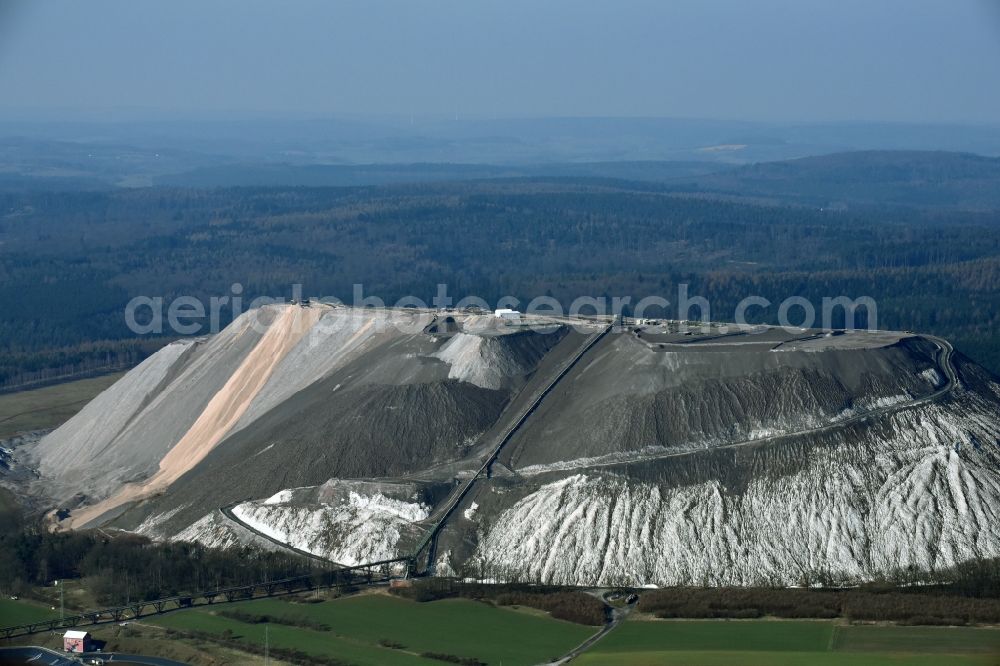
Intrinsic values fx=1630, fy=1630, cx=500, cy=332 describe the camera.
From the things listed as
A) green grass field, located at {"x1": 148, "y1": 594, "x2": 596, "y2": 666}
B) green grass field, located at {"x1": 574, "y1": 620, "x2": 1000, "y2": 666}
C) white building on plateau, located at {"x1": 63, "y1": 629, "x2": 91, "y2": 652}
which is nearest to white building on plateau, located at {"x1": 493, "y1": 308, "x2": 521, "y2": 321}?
green grass field, located at {"x1": 148, "y1": 594, "x2": 596, "y2": 666}

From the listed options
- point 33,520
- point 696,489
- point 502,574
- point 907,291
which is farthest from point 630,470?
point 907,291

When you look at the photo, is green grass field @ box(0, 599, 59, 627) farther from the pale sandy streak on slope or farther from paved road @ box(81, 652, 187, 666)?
the pale sandy streak on slope

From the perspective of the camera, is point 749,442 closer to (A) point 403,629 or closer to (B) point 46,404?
(A) point 403,629

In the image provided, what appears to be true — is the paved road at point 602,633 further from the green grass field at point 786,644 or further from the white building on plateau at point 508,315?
the white building on plateau at point 508,315

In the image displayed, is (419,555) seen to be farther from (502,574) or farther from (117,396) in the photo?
(117,396)

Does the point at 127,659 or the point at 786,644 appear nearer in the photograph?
the point at 127,659

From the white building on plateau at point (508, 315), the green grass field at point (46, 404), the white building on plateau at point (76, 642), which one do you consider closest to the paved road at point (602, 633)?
the white building on plateau at point (76, 642)

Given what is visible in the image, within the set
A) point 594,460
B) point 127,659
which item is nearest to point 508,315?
point 594,460
